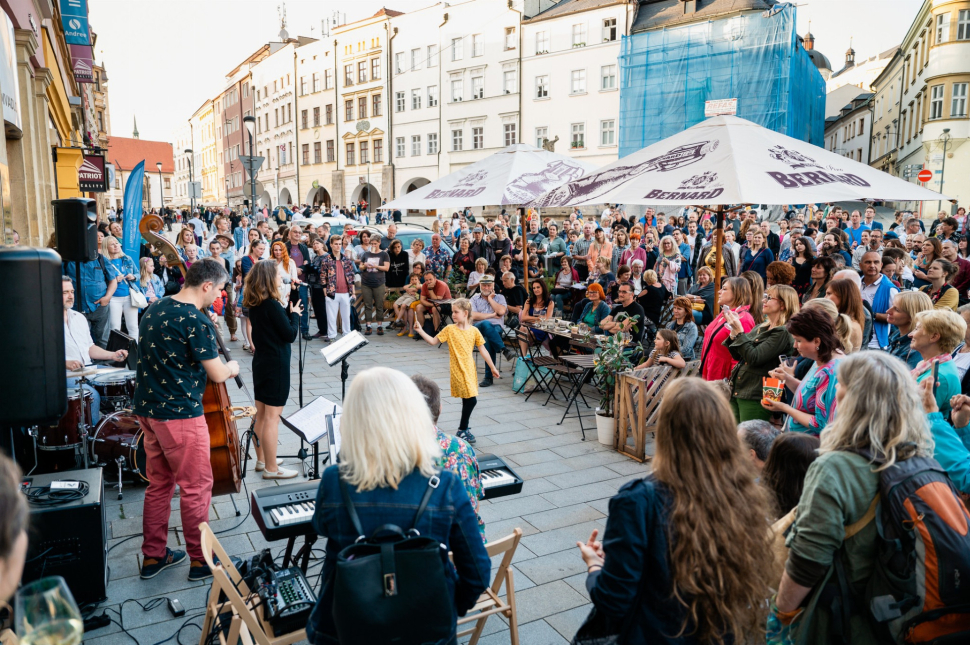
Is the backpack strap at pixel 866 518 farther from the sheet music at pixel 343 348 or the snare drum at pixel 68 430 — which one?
the snare drum at pixel 68 430

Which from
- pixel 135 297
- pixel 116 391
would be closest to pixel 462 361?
pixel 116 391

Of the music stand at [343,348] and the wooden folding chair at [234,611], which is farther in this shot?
the music stand at [343,348]

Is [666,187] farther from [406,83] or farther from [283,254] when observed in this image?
[406,83]

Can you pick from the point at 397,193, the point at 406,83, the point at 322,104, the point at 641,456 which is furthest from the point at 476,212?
the point at 641,456

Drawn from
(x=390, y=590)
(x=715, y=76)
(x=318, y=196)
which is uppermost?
(x=715, y=76)

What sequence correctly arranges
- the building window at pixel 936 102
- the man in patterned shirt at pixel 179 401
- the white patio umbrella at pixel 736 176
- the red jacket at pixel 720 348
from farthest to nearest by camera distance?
1. the building window at pixel 936 102
2. the red jacket at pixel 720 348
3. the white patio umbrella at pixel 736 176
4. the man in patterned shirt at pixel 179 401

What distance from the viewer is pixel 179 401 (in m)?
4.22

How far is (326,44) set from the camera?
168 feet

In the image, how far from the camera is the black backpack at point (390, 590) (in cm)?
219

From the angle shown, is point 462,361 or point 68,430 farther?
point 462,361

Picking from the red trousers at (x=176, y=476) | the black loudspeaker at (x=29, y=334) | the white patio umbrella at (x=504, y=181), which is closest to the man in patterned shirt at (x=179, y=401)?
the red trousers at (x=176, y=476)

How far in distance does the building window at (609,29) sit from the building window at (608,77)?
1368 mm

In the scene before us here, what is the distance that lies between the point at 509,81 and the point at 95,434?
37.6 meters

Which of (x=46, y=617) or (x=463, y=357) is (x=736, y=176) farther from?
(x=46, y=617)
